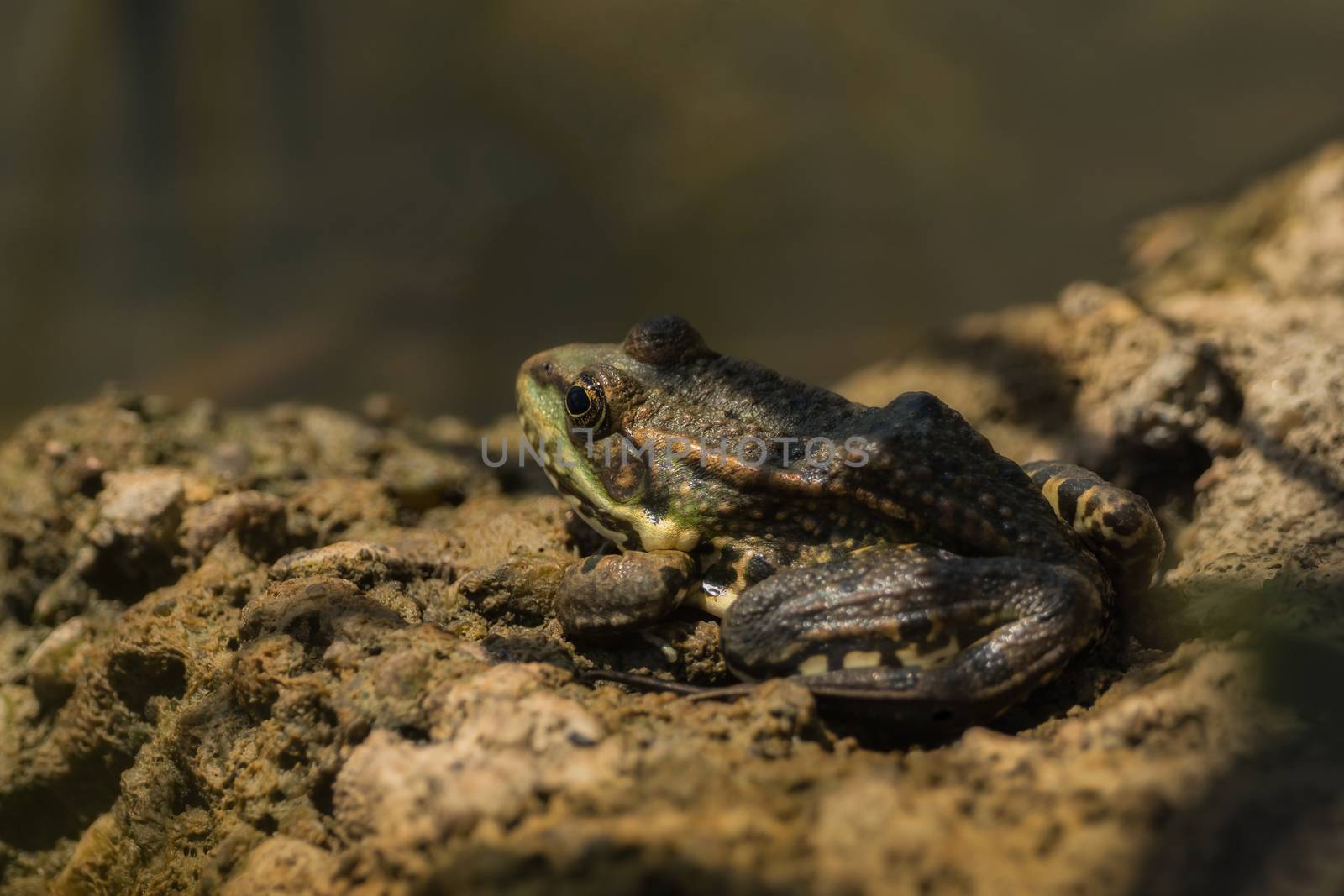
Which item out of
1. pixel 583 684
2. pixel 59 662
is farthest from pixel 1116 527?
pixel 59 662

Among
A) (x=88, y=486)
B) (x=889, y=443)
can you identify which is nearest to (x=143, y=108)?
(x=88, y=486)

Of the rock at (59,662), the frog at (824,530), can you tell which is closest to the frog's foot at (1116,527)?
the frog at (824,530)

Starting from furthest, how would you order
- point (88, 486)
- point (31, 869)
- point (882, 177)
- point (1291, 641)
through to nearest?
point (882, 177) → point (88, 486) → point (31, 869) → point (1291, 641)

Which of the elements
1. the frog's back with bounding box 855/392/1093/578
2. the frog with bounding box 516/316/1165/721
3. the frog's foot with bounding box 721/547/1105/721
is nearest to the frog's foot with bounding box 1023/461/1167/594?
the frog with bounding box 516/316/1165/721

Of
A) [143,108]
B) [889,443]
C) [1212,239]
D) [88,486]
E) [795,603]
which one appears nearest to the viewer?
[795,603]

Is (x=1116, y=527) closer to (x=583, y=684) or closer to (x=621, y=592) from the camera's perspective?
(x=621, y=592)

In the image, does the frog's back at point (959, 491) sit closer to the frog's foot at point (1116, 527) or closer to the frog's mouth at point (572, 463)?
the frog's foot at point (1116, 527)

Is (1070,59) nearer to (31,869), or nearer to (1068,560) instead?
(1068,560)
